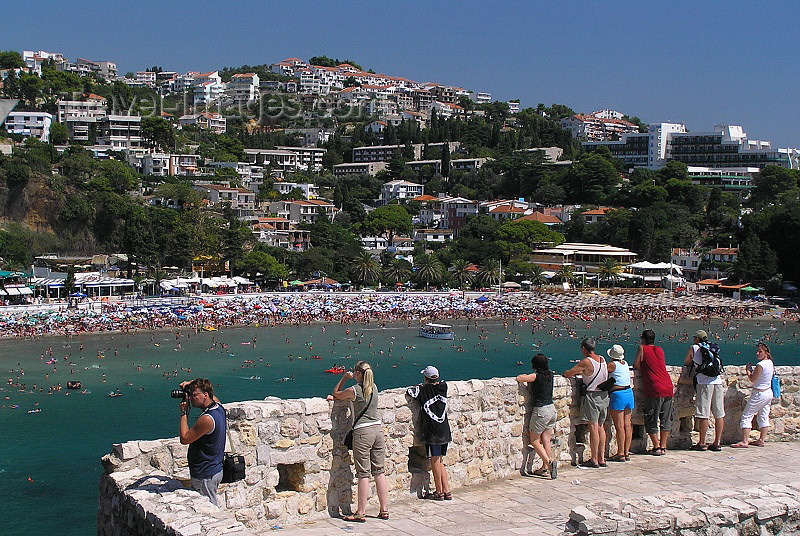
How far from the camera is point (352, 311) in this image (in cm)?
6325

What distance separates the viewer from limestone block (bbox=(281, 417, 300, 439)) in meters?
5.87

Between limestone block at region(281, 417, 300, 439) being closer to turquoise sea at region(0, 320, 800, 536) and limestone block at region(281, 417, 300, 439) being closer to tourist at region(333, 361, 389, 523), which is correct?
tourist at region(333, 361, 389, 523)

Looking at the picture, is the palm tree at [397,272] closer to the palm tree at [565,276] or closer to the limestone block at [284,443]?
the palm tree at [565,276]

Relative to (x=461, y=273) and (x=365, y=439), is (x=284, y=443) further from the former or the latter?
(x=461, y=273)

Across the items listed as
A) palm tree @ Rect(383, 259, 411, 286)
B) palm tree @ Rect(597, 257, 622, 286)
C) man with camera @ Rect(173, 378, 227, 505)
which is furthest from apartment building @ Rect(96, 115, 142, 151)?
man with camera @ Rect(173, 378, 227, 505)

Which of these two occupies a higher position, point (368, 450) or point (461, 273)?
point (368, 450)

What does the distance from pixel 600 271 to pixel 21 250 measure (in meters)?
48.1

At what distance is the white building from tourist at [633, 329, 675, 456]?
10580 cm

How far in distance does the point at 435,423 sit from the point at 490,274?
234 ft

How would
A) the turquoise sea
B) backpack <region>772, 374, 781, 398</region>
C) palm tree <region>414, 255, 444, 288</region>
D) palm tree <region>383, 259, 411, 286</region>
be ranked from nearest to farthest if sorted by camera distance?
backpack <region>772, 374, 781, 398</region> → the turquoise sea → palm tree <region>414, 255, 444, 288</region> → palm tree <region>383, 259, 411, 286</region>

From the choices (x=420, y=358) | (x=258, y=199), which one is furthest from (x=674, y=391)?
(x=258, y=199)

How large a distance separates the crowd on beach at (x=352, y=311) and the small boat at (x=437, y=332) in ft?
21.2

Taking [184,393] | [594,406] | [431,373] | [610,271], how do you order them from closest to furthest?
[184,393]
[431,373]
[594,406]
[610,271]

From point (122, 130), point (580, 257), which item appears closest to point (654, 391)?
point (580, 257)
